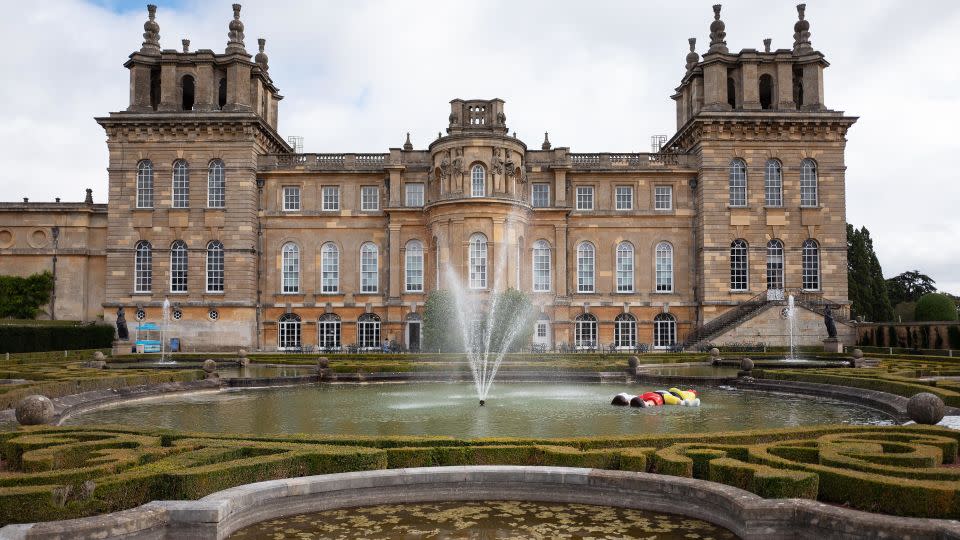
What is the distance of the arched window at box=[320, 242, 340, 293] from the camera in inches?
1468

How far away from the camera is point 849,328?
114 ft

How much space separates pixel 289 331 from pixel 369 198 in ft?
Answer: 24.8

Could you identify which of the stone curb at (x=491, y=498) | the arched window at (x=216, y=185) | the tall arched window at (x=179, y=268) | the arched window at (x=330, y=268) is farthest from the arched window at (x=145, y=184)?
the stone curb at (x=491, y=498)

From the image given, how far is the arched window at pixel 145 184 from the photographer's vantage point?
119ft

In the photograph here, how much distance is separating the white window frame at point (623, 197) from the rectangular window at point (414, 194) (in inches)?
376

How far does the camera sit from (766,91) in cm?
3966

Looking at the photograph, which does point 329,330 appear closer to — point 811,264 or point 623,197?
point 623,197

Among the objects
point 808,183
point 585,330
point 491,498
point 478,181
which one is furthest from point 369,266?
point 491,498

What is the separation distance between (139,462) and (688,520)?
5603mm

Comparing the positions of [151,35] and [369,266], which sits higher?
[151,35]

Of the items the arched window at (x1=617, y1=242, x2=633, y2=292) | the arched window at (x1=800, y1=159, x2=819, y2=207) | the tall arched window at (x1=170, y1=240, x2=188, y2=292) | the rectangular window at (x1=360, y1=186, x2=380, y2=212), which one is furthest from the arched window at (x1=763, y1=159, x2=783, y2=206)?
the tall arched window at (x1=170, y1=240, x2=188, y2=292)

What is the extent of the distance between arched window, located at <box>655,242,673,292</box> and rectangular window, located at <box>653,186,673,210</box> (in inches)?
72.9

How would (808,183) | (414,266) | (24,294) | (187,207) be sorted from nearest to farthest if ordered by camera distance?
(187,207) → (808,183) → (414,266) → (24,294)

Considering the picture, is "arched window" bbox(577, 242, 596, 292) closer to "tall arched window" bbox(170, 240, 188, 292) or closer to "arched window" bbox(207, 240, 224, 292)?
"arched window" bbox(207, 240, 224, 292)
